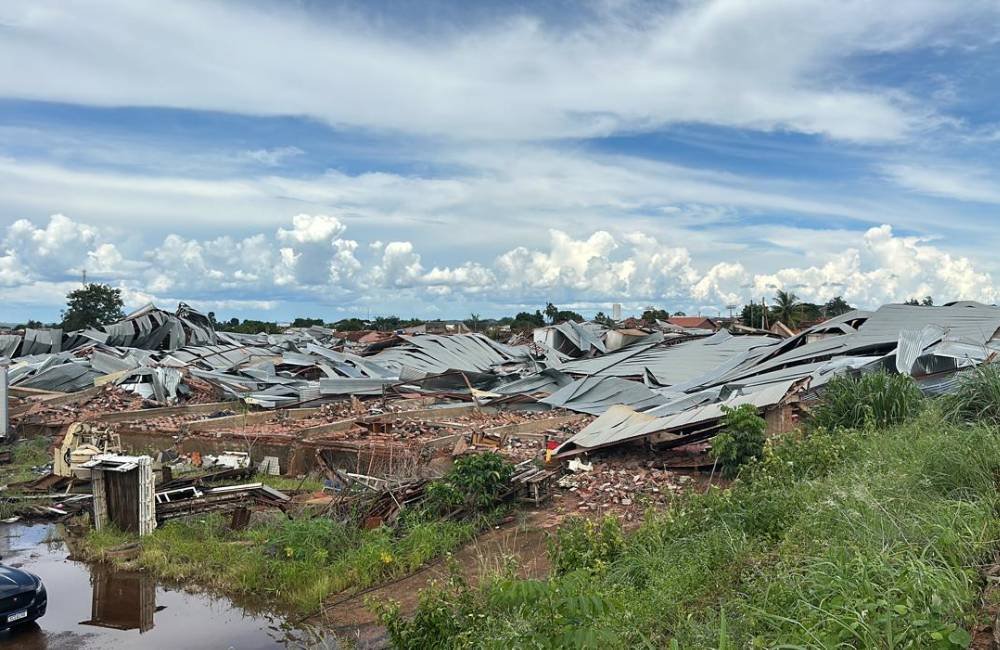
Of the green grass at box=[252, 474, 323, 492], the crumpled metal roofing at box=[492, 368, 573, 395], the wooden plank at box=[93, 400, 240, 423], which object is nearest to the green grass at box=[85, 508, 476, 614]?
the green grass at box=[252, 474, 323, 492]

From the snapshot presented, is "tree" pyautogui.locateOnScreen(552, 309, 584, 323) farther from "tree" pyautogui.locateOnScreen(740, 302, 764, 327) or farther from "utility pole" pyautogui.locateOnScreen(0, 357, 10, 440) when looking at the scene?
"utility pole" pyautogui.locateOnScreen(0, 357, 10, 440)

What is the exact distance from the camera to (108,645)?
23.5ft

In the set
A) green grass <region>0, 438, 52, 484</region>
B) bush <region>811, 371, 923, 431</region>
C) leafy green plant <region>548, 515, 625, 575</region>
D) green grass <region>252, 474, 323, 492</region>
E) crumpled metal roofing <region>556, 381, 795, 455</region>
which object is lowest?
green grass <region>0, 438, 52, 484</region>

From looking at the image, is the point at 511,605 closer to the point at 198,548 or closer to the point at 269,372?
the point at 198,548

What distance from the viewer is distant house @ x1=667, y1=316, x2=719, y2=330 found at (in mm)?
40984

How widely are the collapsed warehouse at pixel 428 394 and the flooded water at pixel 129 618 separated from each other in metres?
1.57

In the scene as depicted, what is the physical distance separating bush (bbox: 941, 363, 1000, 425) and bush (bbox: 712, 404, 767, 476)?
2036 millimetres

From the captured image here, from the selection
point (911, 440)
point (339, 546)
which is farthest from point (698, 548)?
point (339, 546)

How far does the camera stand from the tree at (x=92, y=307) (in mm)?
44906

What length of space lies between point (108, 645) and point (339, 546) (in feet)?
7.75

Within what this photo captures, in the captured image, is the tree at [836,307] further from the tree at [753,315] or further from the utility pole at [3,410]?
the utility pole at [3,410]

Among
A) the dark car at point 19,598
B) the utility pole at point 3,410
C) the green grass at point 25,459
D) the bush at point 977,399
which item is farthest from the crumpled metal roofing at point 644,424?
the utility pole at point 3,410

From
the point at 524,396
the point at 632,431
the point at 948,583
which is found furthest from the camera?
the point at 524,396

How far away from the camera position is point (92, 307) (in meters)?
45.7
